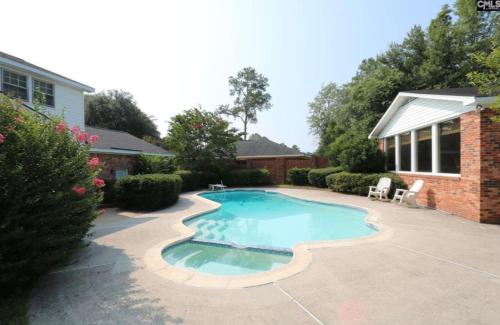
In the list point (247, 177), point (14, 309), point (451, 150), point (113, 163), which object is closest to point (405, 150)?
point (451, 150)

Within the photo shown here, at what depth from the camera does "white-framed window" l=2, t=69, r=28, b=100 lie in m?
9.72

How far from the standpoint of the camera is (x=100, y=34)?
845 cm

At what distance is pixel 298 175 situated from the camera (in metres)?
19.6

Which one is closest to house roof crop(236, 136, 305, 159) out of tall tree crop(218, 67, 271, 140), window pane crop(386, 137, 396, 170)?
window pane crop(386, 137, 396, 170)

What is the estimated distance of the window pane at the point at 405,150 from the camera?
38.3 feet

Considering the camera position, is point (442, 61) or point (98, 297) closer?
point (98, 297)

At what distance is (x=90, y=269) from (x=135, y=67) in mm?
10318

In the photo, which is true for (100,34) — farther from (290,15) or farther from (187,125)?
(187,125)

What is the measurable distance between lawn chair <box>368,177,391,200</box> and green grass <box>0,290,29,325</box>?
1217 centimetres

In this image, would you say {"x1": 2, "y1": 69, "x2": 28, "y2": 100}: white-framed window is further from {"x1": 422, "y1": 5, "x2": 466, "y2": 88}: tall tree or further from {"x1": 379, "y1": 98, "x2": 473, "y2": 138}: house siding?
{"x1": 422, "y1": 5, "x2": 466, "y2": 88}: tall tree

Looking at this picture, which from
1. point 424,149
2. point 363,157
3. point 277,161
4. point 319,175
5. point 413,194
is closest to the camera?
point 413,194

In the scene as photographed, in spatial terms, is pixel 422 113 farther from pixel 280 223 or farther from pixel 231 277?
pixel 231 277

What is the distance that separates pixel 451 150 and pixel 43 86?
16735mm

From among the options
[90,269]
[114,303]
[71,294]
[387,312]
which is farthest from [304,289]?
[90,269]
